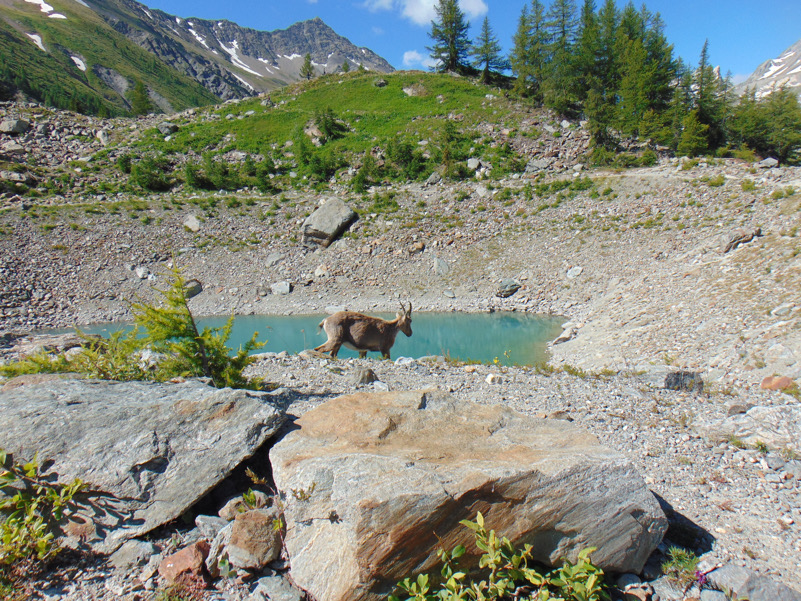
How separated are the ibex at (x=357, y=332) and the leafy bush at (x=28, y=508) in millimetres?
9579

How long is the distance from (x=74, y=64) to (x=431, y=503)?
720 feet

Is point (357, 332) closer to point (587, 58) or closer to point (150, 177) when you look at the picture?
point (150, 177)

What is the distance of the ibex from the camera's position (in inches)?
548

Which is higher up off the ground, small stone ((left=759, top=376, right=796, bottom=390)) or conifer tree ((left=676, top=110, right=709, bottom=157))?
conifer tree ((left=676, top=110, right=709, bottom=157))

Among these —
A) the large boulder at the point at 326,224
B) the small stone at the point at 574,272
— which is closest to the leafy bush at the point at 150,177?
the large boulder at the point at 326,224

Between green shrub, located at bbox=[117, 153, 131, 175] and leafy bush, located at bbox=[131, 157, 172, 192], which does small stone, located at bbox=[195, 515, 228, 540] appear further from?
green shrub, located at bbox=[117, 153, 131, 175]

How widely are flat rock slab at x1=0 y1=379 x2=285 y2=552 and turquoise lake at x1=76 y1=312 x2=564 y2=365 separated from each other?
9.81 m

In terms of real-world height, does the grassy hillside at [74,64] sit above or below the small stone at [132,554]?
above

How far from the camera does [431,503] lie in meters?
3.60

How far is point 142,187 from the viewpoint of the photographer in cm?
3934

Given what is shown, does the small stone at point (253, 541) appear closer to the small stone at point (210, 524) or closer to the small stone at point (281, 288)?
the small stone at point (210, 524)

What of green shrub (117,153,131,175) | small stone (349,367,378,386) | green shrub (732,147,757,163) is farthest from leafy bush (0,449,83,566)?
green shrub (117,153,131,175)

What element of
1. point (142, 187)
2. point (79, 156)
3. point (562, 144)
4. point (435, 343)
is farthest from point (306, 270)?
point (79, 156)

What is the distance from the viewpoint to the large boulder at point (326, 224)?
1308 inches
